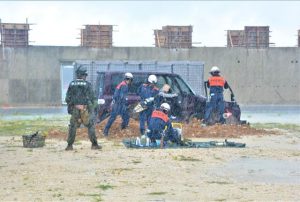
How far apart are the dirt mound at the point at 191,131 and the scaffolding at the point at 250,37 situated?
23908 mm

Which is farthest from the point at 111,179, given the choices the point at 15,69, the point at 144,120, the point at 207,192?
the point at 15,69

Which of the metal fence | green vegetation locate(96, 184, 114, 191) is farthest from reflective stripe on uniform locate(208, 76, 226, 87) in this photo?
green vegetation locate(96, 184, 114, 191)

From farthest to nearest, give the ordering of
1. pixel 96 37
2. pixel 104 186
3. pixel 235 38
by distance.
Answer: pixel 235 38, pixel 96 37, pixel 104 186

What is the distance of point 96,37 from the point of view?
1601 inches

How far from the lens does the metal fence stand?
22438mm

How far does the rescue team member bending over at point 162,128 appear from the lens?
13570 millimetres

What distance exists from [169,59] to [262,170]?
30550mm

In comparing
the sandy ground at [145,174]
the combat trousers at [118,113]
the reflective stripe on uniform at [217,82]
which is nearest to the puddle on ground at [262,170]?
the sandy ground at [145,174]

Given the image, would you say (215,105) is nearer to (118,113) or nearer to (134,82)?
(134,82)

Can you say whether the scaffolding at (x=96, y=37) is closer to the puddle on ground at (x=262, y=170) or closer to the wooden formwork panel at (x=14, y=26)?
the wooden formwork panel at (x=14, y=26)

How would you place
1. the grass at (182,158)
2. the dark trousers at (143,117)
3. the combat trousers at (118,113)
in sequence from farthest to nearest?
the combat trousers at (118,113)
the dark trousers at (143,117)
the grass at (182,158)

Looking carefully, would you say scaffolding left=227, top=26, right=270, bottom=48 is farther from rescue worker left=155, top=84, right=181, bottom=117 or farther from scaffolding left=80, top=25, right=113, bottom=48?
rescue worker left=155, top=84, right=181, bottom=117

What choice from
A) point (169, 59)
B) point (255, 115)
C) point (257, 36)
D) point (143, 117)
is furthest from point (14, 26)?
point (143, 117)

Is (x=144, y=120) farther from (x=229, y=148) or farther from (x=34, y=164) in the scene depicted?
(x=34, y=164)
